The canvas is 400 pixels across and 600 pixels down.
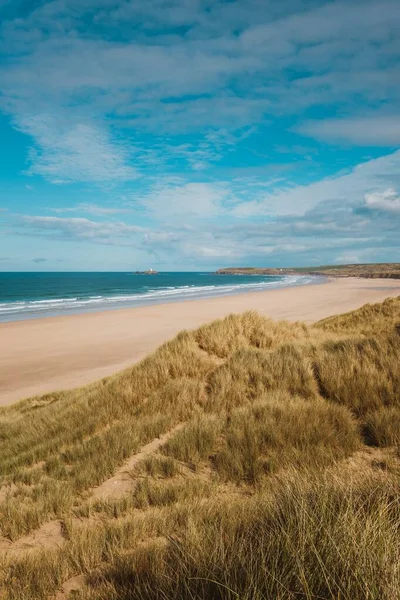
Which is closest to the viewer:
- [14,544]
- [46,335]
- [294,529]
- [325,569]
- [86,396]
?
[325,569]

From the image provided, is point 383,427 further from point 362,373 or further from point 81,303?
point 81,303

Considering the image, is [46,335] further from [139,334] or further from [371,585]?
[371,585]

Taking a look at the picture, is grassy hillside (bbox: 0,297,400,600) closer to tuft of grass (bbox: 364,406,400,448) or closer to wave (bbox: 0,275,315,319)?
tuft of grass (bbox: 364,406,400,448)

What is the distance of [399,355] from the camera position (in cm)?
661

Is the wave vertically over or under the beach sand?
over

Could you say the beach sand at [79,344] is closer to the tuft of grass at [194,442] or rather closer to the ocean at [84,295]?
the ocean at [84,295]

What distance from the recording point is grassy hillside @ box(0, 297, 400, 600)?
217cm

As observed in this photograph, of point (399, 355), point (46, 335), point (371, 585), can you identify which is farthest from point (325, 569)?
point (46, 335)

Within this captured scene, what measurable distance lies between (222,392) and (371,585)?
15.4 feet

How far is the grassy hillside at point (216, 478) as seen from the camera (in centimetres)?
217

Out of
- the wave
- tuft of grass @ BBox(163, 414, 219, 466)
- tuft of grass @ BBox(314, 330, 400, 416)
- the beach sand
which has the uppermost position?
the wave

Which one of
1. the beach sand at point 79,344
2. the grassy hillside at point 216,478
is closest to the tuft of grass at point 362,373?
the grassy hillside at point 216,478

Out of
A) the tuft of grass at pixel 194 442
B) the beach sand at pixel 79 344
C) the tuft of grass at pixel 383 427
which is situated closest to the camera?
the tuft of grass at pixel 383 427

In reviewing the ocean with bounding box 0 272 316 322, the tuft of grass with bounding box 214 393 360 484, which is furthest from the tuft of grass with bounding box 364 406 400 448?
the ocean with bounding box 0 272 316 322
